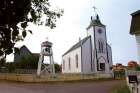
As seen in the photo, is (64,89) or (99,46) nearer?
(64,89)

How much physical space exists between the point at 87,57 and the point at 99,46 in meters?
3.06

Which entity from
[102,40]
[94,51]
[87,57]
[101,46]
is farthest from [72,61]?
[102,40]

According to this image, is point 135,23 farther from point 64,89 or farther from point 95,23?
point 95,23

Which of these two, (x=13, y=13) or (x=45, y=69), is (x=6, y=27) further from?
(x=45, y=69)

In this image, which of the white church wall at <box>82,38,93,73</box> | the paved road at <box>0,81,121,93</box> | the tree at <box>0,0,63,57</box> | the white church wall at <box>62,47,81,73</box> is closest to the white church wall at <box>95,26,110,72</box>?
the white church wall at <box>82,38,93,73</box>

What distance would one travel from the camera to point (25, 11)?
6.55m

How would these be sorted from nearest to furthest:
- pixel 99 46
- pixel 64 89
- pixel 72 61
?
1. pixel 64 89
2. pixel 99 46
3. pixel 72 61

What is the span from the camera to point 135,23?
74.1 feet

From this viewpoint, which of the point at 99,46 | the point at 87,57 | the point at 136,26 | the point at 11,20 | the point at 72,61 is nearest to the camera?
the point at 11,20

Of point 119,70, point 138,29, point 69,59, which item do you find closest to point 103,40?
point 69,59

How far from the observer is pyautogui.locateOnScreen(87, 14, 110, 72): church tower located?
164 ft

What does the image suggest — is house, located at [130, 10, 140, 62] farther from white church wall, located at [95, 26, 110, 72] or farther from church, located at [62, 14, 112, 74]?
white church wall, located at [95, 26, 110, 72]

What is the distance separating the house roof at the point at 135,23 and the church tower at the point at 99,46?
89.5ft

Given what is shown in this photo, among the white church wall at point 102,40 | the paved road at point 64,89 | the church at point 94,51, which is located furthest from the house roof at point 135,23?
the white church wall at point 102,40
